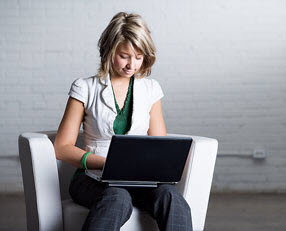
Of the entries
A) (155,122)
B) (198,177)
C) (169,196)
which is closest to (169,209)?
(169,196)

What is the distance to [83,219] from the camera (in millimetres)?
2340

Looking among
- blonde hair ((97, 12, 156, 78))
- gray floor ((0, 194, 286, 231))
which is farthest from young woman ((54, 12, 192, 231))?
gray floor ((0, 194, 286, 231))

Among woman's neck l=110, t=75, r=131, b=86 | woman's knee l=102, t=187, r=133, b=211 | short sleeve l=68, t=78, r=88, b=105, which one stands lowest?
woman's knee l=102, t=187, r=133, b=211

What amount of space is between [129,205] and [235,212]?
2.23 m

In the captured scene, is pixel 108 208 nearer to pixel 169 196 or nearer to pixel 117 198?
pixel 117 198

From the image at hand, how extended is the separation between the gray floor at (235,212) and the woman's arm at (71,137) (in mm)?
1425

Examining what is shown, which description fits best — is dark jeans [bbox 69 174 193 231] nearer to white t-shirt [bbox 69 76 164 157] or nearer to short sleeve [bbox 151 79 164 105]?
white t-shirt [bbox 69 76 164 157]

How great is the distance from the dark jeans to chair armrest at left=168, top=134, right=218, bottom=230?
0.19 m

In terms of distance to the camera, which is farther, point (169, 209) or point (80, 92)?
point (80, 92)

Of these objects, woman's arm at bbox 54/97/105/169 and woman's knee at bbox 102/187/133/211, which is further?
woman's arm at bbox 54/97/105/169

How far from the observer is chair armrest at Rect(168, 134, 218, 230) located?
2.44 meters

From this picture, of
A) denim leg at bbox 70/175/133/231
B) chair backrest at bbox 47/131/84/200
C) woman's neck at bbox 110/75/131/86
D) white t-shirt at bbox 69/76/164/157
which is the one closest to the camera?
denim leg at bbox 70/175/133/231

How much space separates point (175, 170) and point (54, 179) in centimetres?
54

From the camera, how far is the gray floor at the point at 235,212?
375cm
